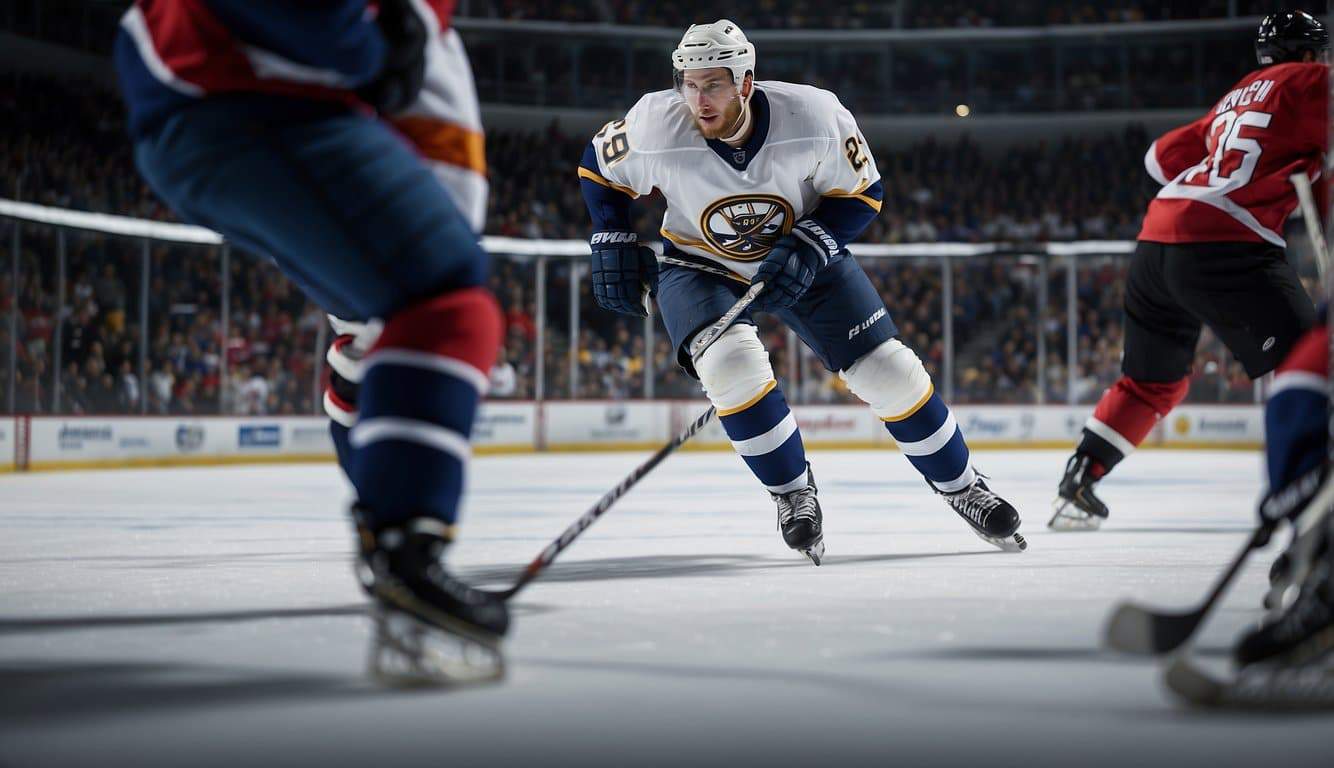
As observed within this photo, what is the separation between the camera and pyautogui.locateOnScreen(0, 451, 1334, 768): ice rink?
1.22 meters

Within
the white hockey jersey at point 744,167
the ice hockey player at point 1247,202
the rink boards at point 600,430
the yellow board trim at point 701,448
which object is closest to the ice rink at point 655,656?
the ice hockey player at point 1247,202

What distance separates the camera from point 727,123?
3074 mm

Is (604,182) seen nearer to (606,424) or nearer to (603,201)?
(603,201)

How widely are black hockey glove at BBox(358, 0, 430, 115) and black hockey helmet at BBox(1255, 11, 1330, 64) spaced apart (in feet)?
7.43

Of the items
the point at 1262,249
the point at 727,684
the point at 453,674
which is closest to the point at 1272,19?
the point at 1262,249

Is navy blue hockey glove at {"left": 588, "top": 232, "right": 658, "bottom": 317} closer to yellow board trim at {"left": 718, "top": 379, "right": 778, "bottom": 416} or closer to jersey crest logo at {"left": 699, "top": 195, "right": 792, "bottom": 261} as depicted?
jersey crest logo at {"left": 699, "top": 195, "right": 792, "bottom": 261}

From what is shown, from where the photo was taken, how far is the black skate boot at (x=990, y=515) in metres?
3.18

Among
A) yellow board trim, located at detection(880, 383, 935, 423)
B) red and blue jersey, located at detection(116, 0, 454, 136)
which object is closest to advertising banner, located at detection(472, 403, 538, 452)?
yellow board trim, located at detection(880, 383, 935, 423)

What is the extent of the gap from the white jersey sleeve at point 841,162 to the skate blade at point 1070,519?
1.26 meters

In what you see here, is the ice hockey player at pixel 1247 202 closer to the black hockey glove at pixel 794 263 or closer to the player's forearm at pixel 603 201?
the black hockey glove at pixel 794 263

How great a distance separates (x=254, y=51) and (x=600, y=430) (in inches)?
436

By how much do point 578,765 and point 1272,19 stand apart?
2.79 m

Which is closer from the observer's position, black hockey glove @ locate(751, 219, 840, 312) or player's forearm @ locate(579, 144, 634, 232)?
black hockey glove @ locate(751, 219, 840, 312)

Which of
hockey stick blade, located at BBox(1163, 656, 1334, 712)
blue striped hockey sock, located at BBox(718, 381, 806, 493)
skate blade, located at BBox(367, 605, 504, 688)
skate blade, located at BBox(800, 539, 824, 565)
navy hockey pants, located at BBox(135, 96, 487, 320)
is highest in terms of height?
navy hockey pants, located at BBox(135, 96, 487, 320)
